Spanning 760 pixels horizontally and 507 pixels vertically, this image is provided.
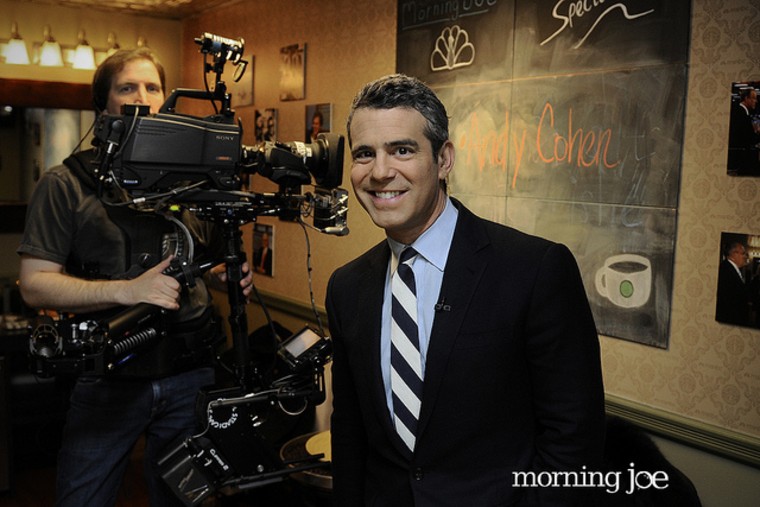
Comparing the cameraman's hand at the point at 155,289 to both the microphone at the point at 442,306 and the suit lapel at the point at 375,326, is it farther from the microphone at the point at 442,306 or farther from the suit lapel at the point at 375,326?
the microphone at the point at 442,306

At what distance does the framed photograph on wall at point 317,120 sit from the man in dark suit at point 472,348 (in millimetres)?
2580

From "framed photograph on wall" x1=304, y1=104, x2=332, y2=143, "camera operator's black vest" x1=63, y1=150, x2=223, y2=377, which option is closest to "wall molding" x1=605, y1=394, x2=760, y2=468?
"camera operator's black vest" x1=63, y1=150, x2=223, y2=377

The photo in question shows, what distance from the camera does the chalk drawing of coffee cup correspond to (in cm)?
240

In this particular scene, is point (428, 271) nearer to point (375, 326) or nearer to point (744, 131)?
point (375, 326)

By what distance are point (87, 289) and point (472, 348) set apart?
112 centimetres

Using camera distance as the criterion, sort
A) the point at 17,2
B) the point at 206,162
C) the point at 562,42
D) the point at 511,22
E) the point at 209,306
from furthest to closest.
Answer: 1. the point at 17,2
2. the point at 511,22
3. the point at 562,42
4. the point at 209,306
5. the point at 206,162

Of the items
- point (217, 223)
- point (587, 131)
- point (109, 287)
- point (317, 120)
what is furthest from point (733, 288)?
point (317, 120)

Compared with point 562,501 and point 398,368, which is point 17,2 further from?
point 562,501

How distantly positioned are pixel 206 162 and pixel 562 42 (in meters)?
1.39

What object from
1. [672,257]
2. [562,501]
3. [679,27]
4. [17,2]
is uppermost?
[17,2]

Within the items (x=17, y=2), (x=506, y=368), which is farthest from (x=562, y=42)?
(x=17, y=2)

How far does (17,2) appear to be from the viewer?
4.89 metres

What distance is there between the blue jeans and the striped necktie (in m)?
0.93

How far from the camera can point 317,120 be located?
4012mm
